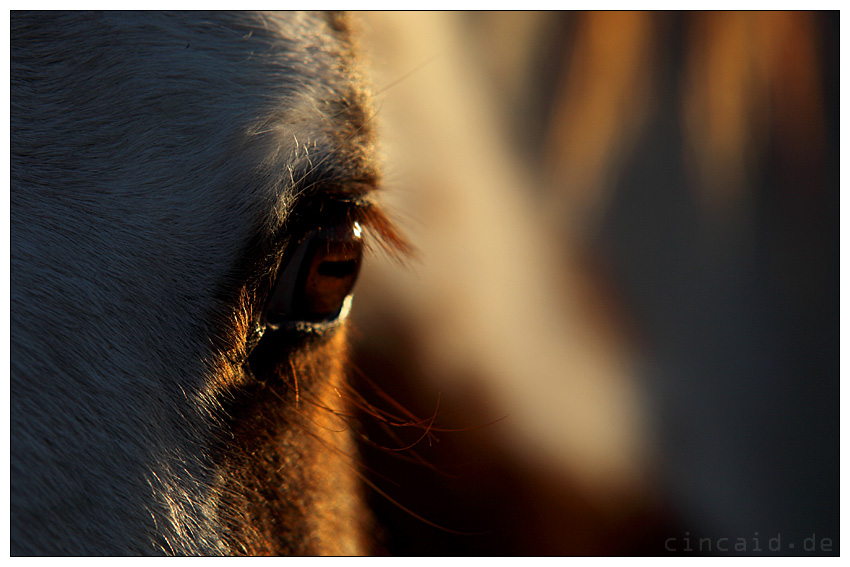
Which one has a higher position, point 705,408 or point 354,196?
point 354,196

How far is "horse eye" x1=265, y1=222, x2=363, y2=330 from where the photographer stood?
1.75 ft

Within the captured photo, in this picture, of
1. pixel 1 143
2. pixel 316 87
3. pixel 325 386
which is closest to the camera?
pixel 1 143

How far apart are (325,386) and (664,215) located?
1.14 meters

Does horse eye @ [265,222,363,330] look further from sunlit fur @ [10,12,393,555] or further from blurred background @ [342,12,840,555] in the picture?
blurred background @ [342,12,840,555]

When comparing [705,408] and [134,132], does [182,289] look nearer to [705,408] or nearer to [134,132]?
[134,132]

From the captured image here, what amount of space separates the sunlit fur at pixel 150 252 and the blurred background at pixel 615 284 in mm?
668

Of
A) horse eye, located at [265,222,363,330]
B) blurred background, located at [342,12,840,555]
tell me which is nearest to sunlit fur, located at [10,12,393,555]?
horse eye, located at [265,222,363,330]

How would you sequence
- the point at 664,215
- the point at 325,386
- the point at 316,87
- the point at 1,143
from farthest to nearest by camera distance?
the point at 664,215 → the point at 325,386 → the point at 316,87 → the point at 1,143

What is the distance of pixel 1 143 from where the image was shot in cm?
39

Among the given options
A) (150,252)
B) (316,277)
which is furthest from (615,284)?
(150,252)

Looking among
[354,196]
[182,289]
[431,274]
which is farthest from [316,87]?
[431,274]

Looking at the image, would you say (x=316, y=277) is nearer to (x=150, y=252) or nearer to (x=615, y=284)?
(x=150, y=252)

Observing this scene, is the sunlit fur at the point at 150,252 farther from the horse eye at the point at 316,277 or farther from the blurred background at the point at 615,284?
the blurred background at the point at 615,284
